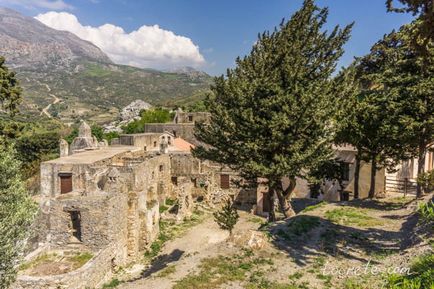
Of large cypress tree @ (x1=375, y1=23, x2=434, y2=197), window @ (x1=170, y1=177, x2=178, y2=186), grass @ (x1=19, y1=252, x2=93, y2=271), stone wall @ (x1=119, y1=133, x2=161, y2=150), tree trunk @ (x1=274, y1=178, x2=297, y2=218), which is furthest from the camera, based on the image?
stone wall @ (x1=119, y1=133, x2=161, y2=150)

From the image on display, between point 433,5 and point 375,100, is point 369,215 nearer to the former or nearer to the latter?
point 375,100

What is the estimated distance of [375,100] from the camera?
21531mm

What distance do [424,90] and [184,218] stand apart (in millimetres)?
20364

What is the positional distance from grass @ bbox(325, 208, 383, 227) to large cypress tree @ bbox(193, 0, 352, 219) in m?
3.64

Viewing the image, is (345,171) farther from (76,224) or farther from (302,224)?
(76,224)

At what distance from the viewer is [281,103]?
1648 centimetres

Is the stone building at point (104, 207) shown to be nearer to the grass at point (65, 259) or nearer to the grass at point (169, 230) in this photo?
the grass at point (65, 259)

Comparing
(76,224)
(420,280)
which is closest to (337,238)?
(420,280)

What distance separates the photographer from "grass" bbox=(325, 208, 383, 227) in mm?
19016

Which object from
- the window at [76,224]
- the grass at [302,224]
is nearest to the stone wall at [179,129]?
the window at [76,224]

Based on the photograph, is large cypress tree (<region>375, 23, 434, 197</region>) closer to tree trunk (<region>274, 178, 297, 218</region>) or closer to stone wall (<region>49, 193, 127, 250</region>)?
tree trunk (<region>274, 178, 297, 218</region>)

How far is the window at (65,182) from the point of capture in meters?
27.2

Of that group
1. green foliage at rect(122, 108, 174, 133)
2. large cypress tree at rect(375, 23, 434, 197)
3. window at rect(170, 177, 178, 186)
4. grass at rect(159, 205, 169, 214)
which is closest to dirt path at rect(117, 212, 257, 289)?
grass at rect(159, 205, 169, 214)

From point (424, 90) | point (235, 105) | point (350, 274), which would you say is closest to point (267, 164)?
point (235, 105)
